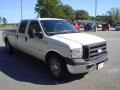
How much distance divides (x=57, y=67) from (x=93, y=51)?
118 cm

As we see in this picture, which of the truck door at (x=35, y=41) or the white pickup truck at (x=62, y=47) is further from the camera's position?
the truck door at (x=35, y=41)

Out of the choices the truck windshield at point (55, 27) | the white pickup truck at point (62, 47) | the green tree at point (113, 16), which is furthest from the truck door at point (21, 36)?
the green tree at point (113, 16)

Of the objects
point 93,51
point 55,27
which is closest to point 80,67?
point 93,51

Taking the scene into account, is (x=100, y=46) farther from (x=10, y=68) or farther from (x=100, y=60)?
(x=10, y=68)

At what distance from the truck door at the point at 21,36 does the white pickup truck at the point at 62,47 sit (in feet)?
0.81

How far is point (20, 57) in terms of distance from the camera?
10922 millimetres

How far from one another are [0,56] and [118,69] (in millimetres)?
5654

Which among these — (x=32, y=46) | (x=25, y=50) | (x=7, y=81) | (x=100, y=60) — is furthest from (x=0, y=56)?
(x=100, y=60)

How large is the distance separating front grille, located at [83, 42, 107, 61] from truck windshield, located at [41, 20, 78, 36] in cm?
151

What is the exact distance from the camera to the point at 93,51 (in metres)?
6.90

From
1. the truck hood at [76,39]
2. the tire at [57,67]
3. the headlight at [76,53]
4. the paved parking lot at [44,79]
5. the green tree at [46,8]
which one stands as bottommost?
the paved parking lot at [44,79]

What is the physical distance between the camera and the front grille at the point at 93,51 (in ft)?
22.0

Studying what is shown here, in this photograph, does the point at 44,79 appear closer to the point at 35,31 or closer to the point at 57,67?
the point at 57,67

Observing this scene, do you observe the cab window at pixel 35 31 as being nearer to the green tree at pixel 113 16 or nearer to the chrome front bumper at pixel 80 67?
the chrome front bumper at pixel 80 67
